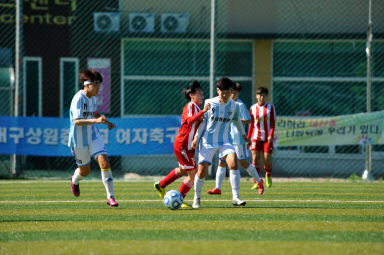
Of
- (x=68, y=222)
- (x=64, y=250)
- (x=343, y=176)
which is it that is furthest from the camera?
(x=343, y=176)

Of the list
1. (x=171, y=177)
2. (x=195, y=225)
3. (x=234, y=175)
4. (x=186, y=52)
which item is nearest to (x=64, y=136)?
(x=186, y=52)

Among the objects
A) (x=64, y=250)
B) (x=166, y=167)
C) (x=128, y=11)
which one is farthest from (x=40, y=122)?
(x=64, y=250)

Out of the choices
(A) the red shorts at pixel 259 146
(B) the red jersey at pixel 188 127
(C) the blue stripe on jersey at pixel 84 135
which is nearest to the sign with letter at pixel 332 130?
(A) the red shorts at pixel 259 146

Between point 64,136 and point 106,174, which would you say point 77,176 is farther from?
point 64,136

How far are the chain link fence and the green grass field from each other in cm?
780

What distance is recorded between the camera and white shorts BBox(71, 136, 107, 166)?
29.0 ft

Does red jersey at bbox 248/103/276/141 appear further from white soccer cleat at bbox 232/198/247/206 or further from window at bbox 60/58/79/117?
window at bbox 60/58/79/117

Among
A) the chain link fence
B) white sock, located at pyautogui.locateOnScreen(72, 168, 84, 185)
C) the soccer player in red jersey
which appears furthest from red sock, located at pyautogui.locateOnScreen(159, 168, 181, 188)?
the chain link fence

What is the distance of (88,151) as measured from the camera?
29.5ft

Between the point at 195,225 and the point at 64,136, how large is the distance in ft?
28.9

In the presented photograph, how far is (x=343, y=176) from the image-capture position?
1714 centimetres

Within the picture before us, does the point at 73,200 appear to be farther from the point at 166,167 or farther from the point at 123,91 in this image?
the point at 123,91

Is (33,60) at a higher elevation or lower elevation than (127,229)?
higher

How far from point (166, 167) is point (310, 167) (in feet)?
13.3
